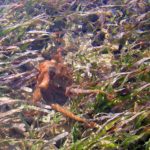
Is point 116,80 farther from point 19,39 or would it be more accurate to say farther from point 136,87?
point 19,39

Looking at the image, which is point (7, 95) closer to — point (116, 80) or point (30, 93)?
point (30, 93)

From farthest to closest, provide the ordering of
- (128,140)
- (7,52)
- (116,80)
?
1. (7,52)
2. (116,80)
3. (128,140)

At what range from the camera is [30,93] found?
2758 mm

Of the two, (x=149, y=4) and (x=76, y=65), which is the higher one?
(x=149, y=4)

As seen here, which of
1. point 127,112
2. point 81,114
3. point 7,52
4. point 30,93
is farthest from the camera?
point 7,52

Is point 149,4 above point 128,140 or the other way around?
above

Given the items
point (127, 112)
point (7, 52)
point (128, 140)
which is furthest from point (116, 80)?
point (7, 52)

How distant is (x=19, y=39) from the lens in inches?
142

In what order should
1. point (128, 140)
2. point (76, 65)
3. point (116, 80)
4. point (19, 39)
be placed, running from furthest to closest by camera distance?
point (19, 39) → point (76, 65) → point (116, 80) → point (128, 140)

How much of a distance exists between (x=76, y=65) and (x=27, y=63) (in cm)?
52

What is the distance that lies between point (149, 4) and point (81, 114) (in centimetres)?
200

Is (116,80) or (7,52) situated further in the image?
(7,52)

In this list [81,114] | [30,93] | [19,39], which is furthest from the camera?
[19,39]

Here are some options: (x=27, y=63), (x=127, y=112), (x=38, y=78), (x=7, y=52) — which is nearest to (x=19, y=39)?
(x=7, y=52)
